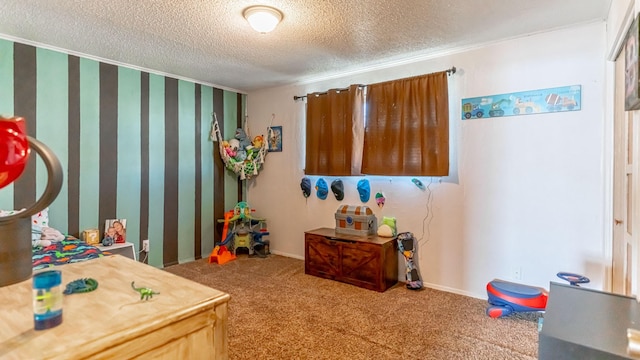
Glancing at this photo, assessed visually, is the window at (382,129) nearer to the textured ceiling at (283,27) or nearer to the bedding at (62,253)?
the textured ceiling at (283,27)

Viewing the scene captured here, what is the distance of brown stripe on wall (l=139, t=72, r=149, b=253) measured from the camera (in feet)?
12.9

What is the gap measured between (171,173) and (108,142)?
2.57 feet

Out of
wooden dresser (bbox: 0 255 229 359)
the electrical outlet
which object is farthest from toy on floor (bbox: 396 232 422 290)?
wooden dresser (bbox: 0 255 229 359)

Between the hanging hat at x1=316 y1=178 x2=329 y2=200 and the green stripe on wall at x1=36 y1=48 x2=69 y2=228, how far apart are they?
106 inches

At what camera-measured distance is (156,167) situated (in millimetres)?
4074

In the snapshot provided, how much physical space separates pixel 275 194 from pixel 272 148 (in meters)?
0.66

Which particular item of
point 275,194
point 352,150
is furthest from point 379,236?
point 275,194

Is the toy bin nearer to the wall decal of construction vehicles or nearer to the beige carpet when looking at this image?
the beige carpet

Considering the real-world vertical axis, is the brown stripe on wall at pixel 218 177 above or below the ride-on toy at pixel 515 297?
above

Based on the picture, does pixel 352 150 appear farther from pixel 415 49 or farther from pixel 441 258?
pixel 441 258

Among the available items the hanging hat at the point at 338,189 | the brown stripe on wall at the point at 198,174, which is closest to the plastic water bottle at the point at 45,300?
the hanging hat at the point at 338,189

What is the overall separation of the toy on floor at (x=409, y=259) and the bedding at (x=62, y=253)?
2665mm

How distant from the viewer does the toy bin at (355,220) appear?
12.1 feet

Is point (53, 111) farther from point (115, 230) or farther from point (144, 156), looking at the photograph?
point (115, 230)
